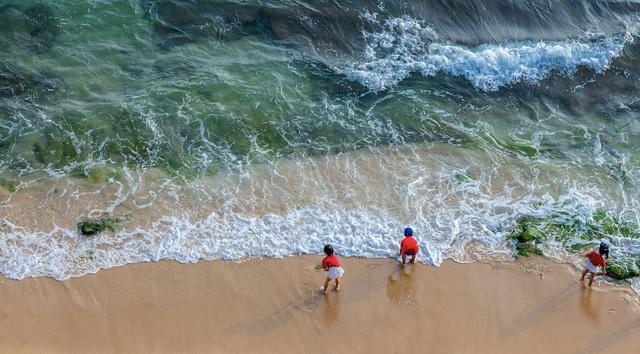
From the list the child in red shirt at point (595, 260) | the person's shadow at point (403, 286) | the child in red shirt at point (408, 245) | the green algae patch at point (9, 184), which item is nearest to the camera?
the person's shadow at point (403, 286)

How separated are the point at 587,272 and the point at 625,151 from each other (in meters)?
4.76

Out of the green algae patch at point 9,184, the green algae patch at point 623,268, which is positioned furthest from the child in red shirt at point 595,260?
the green algae patch at point 9,184

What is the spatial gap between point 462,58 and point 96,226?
33.6ft

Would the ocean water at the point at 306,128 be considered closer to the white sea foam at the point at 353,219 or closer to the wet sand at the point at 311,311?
the white sea foam at the point at 353,219

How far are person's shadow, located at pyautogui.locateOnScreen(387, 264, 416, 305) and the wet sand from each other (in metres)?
0.02

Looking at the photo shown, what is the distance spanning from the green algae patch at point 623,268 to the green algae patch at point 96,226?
9.03 meters

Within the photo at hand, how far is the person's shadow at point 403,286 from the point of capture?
34.3 ft

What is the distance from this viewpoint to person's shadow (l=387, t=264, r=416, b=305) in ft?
34.3

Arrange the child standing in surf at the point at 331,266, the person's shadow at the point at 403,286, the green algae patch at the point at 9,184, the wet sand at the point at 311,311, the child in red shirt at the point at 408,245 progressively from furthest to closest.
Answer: the green algae patch at the point at 9,184 < the child in red shirt at the point at 408,245 < the person's shadow at the point at 403,286 < the child standing in surf at the point at 331,266 < the wet sand at the point at 311,311

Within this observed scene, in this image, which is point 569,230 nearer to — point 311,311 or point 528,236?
point 528,236

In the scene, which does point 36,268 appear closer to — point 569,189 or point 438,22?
point 569,189

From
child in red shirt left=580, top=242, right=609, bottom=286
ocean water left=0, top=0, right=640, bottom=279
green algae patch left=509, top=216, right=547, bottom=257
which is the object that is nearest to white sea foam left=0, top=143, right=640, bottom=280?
ocean water left=0, top=0, right=640, bottom=279

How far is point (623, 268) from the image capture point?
38.1 feet

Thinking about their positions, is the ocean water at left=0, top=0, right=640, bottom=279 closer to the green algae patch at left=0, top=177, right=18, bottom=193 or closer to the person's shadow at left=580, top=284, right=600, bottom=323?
the green algae patch at left=0, top=177, right=18, bottom=193
